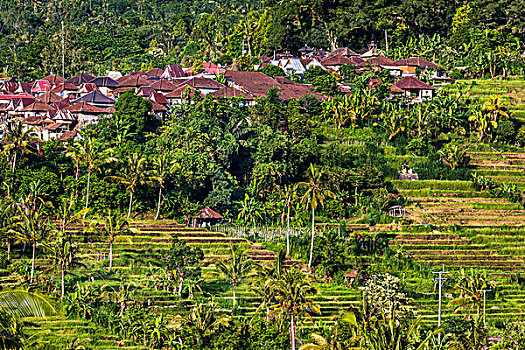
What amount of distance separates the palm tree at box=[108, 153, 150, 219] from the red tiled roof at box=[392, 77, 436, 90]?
30549mm

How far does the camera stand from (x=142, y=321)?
4419 cm

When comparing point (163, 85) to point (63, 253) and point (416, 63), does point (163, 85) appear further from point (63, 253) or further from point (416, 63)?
point (63, 253)

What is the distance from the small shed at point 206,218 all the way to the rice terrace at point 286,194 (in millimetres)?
149

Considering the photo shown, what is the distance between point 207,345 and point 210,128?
25535 millimetres

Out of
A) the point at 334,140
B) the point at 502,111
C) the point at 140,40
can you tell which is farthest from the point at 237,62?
the point at 140,40

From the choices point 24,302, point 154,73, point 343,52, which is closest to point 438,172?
point 343,52

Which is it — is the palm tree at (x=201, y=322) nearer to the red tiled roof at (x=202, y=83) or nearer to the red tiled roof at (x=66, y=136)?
the red tiled roof at (x=66, y=136)

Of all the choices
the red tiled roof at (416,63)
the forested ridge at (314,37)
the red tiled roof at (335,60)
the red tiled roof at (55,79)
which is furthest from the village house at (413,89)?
the red tiled roof at (55,79)

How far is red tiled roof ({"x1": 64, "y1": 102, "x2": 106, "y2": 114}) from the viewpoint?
71.2 m

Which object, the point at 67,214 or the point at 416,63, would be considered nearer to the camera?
the point at 67,214

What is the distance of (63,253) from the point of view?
47.9 meters

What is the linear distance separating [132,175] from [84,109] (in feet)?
51.3

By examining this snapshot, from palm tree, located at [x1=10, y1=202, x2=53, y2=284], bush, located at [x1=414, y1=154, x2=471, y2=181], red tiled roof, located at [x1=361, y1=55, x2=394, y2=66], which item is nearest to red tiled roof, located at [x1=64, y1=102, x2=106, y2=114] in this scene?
palm tree, located at [x1=10, y1=202, x2=53, y2=284]

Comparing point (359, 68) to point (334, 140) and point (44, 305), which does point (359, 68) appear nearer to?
point (334, 140)
